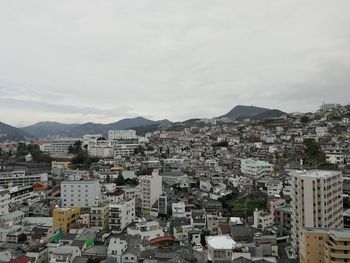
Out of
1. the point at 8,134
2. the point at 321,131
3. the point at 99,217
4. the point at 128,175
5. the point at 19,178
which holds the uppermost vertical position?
the point at 8,134

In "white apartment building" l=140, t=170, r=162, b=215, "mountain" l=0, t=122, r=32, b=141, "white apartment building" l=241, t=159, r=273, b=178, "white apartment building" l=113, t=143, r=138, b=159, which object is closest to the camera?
"white apartment building" l=140, t=170, r=162, b=215

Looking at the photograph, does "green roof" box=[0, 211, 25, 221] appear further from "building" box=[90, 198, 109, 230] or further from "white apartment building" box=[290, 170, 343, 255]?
"white apartment building" box=[290, 170, 343, 255]

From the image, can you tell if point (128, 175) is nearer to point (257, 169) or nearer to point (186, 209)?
point (186, 209)

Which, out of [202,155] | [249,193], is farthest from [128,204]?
[202,155]

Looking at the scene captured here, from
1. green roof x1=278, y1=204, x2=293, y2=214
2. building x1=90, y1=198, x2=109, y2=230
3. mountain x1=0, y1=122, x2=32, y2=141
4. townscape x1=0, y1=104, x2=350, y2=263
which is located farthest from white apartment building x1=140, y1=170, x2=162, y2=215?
mountain x1=0, y1=122, x2=32, y2=141

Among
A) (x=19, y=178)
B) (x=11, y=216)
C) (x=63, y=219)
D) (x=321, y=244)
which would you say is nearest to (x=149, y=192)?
(x=63, y=219)

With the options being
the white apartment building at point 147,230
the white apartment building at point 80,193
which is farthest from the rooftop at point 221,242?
the white apartment building at point 80,193

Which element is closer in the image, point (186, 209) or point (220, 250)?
point (220, 250)

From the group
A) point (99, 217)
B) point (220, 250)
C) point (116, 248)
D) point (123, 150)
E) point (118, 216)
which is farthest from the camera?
point (123, 150)
